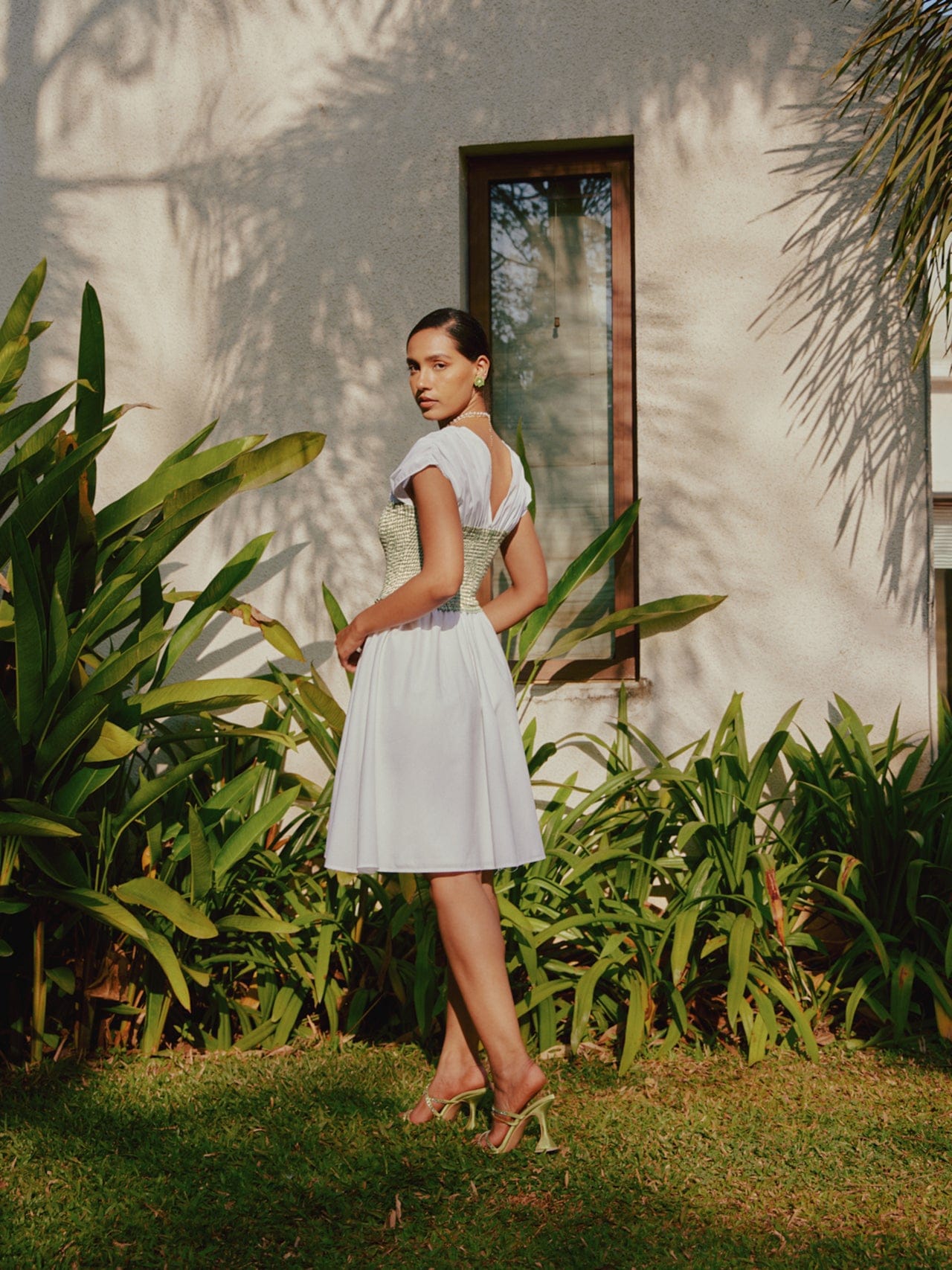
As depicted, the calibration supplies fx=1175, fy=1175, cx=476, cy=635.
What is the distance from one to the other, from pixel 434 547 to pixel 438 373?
1.47 feet

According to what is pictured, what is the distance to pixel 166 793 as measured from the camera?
3271 millimetres

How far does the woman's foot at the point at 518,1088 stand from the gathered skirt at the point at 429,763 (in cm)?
Result: 44

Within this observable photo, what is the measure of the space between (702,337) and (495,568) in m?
1.08

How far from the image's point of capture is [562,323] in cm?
429

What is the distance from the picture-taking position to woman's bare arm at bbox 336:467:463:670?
247 cm

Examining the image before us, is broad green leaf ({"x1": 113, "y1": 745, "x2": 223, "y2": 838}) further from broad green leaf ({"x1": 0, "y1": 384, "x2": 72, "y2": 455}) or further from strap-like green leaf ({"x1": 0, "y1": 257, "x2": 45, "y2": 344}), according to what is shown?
strap-like green leaf ({"x1": 0, "y1": 257, "x2": 45, "y2": 344})

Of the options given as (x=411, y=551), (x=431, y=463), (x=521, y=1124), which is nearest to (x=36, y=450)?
(x=411, y=551)

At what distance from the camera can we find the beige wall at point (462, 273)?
3.94m

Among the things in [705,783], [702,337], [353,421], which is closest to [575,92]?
[702,337]

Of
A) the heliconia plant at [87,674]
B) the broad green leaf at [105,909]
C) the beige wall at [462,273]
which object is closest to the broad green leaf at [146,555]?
the heliconia plant at [87,674]

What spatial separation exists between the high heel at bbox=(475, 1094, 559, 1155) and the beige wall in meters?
1.62

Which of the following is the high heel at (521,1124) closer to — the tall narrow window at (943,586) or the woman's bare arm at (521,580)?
the woman's bare arm at (521,580)

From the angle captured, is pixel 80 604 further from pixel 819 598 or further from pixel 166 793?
pixel 819 598

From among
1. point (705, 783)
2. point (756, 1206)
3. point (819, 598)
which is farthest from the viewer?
point (819, 598)
